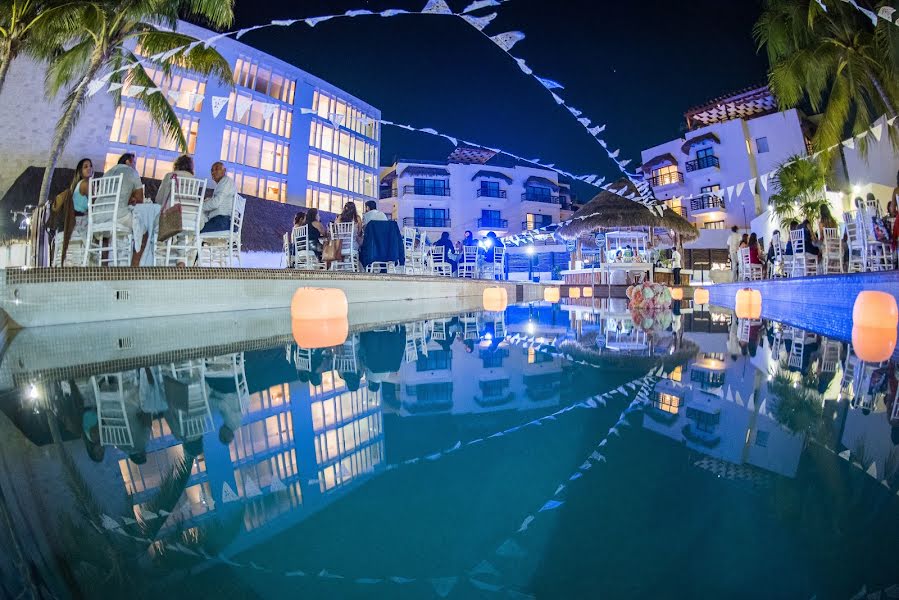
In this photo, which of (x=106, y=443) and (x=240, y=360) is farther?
(x=240, y=360)

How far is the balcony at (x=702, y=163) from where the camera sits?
2830 centimetres

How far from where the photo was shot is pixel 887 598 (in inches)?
22.3

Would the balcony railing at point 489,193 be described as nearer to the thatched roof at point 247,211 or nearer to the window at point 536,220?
the window at point 536,220

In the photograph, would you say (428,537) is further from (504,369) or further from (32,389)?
(32,389)

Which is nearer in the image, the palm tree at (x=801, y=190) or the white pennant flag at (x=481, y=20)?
the white pennant flag at (x=481, y=20)

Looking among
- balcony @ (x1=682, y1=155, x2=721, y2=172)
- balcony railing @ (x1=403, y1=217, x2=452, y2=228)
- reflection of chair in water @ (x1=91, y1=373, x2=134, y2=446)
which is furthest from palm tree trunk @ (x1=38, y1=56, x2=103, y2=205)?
balcony @ (x1=682, y1=155, x2=721, y2=172)

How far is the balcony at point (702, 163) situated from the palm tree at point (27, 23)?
97.9ft

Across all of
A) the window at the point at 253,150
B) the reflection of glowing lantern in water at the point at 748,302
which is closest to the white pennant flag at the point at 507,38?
the reflection of glowing lantern in water at the point at 748,302

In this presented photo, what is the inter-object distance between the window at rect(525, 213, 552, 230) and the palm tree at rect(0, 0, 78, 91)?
99.8ft

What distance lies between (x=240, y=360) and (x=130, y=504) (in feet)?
5.67

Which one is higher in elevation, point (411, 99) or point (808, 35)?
point (411, 99)

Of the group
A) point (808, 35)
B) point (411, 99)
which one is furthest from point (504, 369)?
point (411, 99)

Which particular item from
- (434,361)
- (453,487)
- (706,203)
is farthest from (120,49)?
(706,203)

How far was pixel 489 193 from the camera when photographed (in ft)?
119
